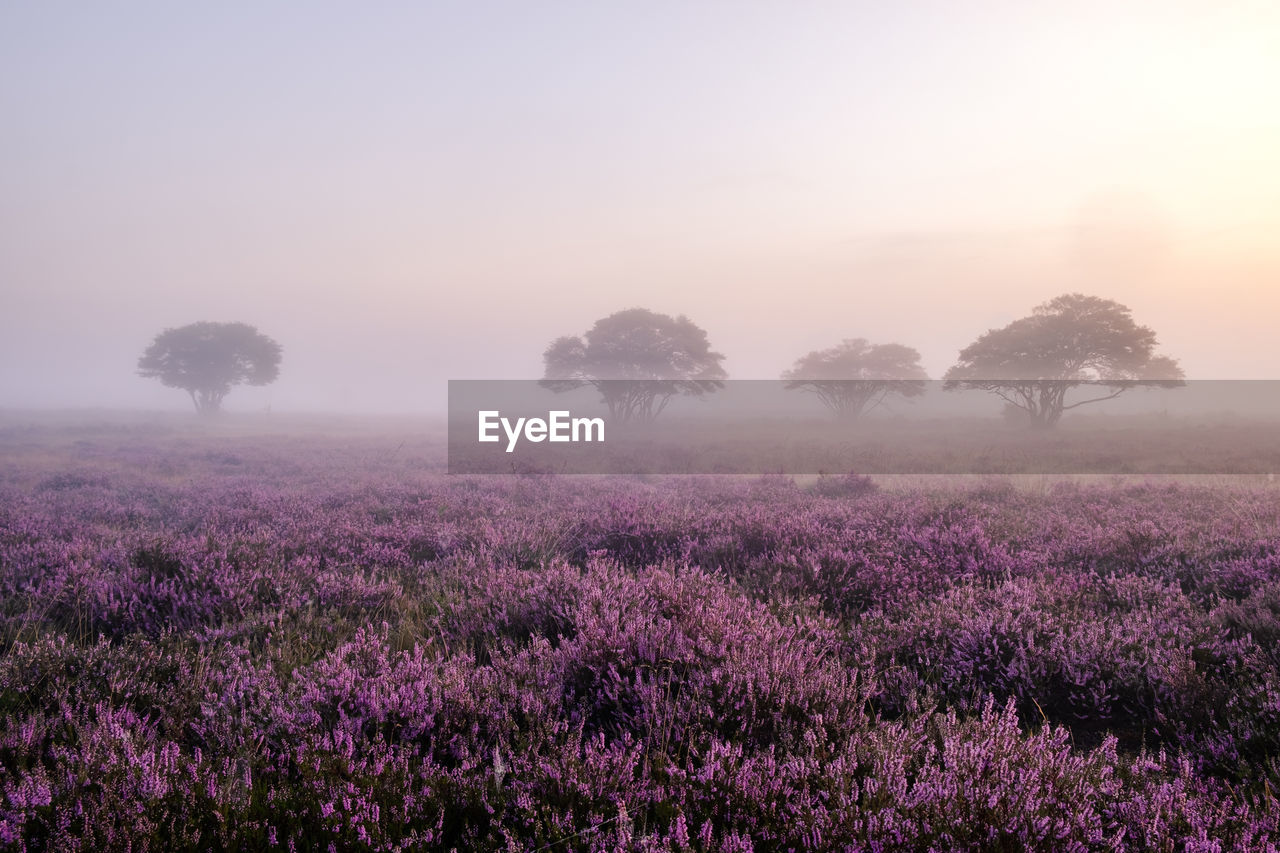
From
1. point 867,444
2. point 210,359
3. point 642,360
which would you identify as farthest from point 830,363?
point 210,359

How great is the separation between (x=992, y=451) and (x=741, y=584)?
21.4 metres

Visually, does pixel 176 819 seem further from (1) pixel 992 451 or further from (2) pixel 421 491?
(1) pixel 992 451

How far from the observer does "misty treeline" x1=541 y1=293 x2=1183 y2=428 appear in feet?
105

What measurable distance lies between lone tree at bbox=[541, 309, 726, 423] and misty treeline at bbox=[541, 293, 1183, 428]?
0.24 feet

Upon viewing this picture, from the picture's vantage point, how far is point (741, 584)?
4.87 m

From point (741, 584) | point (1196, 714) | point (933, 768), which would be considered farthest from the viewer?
point (741, 584)

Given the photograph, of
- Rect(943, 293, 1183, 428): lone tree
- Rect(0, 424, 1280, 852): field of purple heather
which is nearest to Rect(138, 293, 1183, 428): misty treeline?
Rect(943, 293, 1183, 428): lone tree

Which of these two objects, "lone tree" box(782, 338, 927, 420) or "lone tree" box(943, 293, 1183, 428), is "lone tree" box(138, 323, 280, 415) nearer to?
"lone tree" box(782, 338, 927, 420)

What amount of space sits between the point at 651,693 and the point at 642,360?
132 feet

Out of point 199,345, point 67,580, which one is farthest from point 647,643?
point 199,345

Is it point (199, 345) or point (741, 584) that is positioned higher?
point (199, 345)

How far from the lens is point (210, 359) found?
58.4 m

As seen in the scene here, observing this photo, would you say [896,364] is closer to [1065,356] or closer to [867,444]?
[1065,356]

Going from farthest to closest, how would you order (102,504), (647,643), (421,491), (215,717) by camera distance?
(421,491) < (102,504) < (647,643) < (215,717)
